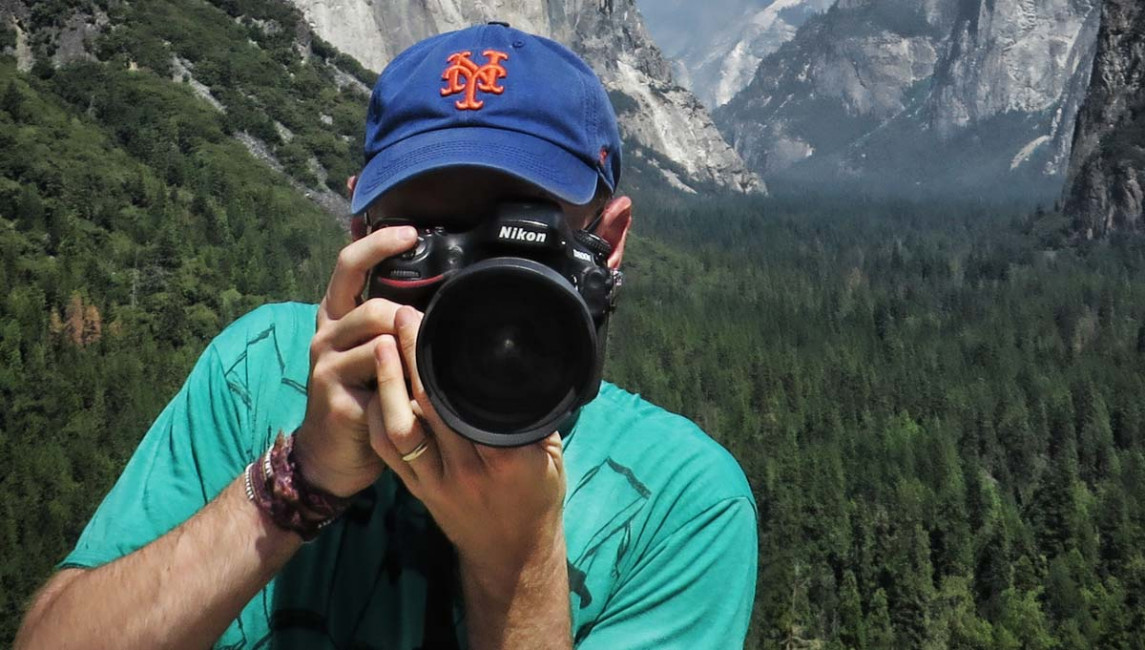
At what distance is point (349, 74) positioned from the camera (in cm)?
13250

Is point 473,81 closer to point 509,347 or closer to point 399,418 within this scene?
point 509,347

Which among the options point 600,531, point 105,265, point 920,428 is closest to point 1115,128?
point 920,428

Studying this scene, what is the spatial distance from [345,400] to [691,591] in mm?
971

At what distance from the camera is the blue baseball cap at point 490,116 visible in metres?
2.52

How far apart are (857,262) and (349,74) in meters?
93.0

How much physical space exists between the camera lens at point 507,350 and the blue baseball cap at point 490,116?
31 centimetres

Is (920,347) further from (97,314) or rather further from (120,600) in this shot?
(120,600)

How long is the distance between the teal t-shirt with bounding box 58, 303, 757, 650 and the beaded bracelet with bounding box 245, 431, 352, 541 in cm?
33

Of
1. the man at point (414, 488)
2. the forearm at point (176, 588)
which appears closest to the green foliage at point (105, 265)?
the man at point (414, 488)

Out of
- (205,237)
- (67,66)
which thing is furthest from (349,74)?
(205,237)

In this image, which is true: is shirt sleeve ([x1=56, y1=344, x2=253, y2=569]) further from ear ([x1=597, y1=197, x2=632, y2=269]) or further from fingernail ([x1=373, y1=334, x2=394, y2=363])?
ear ([x1=597, y1=197, x2=632, y2=269])

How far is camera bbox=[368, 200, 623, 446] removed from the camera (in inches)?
89.8

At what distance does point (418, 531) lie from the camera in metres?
2.69

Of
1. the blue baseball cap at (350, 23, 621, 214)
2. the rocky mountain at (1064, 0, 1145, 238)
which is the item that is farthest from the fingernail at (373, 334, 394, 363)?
the rocky mountain at (1064, 0, 1145, 238)
